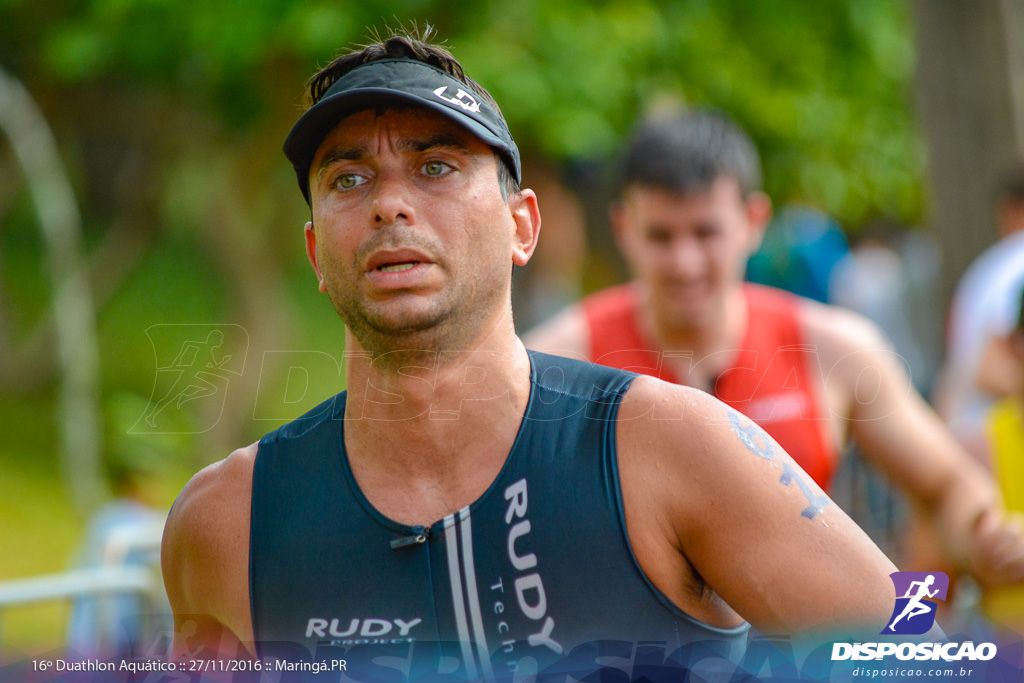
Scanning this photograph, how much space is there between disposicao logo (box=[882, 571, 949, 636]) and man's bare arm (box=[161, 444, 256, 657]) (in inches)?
55.1

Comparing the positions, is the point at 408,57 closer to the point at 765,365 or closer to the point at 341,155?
the point at 341,155

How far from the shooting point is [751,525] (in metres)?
2.09

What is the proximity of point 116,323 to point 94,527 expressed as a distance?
7063mm

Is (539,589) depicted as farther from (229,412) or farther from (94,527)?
(229,412)

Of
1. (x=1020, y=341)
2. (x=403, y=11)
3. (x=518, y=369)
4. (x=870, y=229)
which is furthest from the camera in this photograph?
(x=870, y=229)

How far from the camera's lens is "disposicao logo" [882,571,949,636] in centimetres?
211

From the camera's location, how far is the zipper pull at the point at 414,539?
7.25 feet

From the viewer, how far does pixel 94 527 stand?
6.79m

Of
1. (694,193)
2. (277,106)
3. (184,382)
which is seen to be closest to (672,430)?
(184,382)

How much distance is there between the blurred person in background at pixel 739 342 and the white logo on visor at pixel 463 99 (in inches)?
85.7

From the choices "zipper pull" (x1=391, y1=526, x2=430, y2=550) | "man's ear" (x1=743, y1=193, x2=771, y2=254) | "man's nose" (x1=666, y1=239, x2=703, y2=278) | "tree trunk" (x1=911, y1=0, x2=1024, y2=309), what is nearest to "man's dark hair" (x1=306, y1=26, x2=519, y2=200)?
"zipper pull" (x1=391, y1=526, x2=430, y2=550)

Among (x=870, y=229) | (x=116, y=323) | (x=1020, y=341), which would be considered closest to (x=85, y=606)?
(x=1020, y=341)

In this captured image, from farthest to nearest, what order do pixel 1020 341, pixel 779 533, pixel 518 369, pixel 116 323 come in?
pixel 116 323 → pixel 1020 341 → pixel 518 369 → pixel 779 533

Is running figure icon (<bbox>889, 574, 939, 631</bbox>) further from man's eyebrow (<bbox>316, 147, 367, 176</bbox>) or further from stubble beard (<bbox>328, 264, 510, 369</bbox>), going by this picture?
man's eyebrow (<bbox>316, 147, 367, 176</bbox>)
